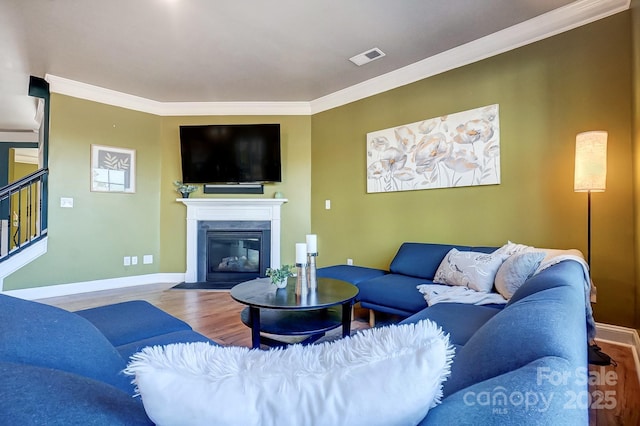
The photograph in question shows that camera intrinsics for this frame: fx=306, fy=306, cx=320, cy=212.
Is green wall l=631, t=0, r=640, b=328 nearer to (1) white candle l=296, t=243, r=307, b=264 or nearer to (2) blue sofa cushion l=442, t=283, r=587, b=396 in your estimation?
(2) blue sofa cushion l=442, t=283, r=587, b=396

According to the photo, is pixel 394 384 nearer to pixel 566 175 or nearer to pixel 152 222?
pixel 566 175

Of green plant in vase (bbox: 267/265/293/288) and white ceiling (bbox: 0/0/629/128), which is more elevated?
white ceiling (bbox: 0/0/629/128)

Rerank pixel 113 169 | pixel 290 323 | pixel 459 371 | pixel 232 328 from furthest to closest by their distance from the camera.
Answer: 1. pixel 113 169
2. pixel 232 328
3. pixel 290 323
4. pixel 459 371

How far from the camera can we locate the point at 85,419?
15.4 inches

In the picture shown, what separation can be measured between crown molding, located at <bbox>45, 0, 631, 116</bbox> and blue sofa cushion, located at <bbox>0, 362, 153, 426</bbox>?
3.59m

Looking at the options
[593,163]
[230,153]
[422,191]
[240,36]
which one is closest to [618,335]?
[593,163]

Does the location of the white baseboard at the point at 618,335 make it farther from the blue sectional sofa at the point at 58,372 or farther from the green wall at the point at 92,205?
the green wall at the point at 92,205

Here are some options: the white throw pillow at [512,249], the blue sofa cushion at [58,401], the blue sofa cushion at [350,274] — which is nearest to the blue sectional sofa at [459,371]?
the blue sofa cushion at [58,401]

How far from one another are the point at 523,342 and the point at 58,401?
756 millimetres

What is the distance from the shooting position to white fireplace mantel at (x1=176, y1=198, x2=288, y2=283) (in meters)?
4.49

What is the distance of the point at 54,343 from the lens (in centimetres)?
72

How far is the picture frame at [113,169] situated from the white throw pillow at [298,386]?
457 centimetres

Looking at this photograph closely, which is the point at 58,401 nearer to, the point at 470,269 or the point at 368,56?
the point at 470,269

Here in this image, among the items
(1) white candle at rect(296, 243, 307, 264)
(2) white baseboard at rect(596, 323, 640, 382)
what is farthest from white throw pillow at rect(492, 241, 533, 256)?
(1) white candle at rect(296, 243, 307, 264)
